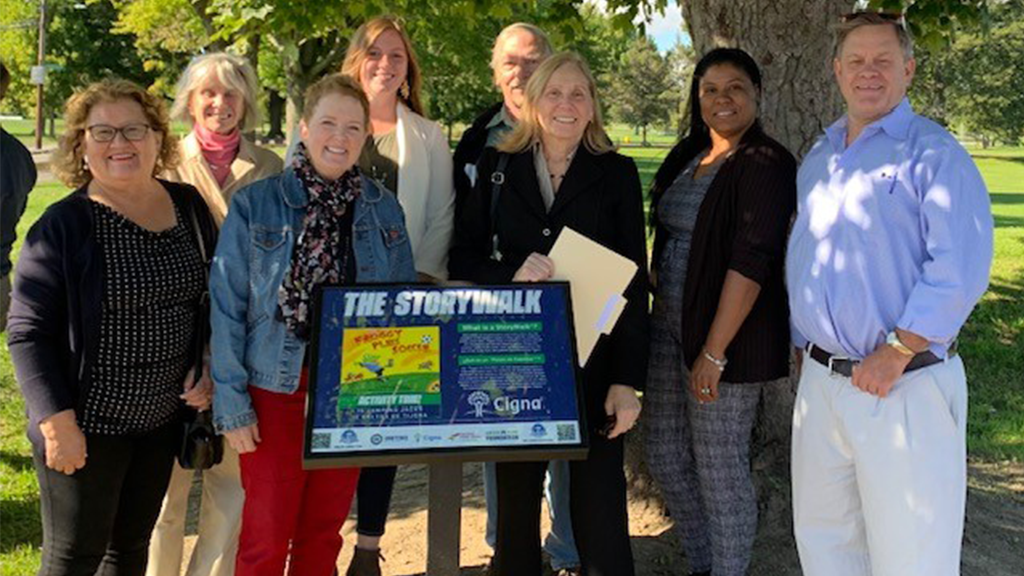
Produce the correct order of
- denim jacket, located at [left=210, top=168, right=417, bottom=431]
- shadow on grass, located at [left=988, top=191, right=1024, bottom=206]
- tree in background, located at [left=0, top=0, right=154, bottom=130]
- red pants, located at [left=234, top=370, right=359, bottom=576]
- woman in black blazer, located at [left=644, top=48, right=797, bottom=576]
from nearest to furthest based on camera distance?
denim jacket, located at [left=210, top=168, right=417, bottom=431] < red pants, located at [left=234, top=370, right=359, bottom=576] < woman in black blazer, located at [left=644, top=48, right=797, bottom=576] < shadow on grass, located at [left=988, top=191, right=1024, bottom=206] < tree in background, located at [left=0, top=0, right=154, bottom=130]

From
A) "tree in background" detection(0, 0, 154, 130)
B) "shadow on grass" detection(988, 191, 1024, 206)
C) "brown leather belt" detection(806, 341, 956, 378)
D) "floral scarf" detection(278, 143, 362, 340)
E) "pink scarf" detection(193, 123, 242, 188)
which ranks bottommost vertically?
"shadow on grass" detection(988, 191, 1024, 206)

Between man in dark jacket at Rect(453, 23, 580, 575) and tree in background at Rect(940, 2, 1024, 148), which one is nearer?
man in dark jacket at Rect(453, 23, 580, 575)

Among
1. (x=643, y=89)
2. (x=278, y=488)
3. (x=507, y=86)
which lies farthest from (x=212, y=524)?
(x=643, y=89)

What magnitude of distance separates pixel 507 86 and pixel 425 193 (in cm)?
64

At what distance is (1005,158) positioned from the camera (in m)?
64.9

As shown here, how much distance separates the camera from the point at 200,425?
3412 mm

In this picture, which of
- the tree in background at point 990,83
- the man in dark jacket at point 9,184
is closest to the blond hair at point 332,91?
the man in dark jacket at point 9,184

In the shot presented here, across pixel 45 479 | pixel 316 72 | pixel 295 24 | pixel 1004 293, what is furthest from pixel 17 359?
pixel 316 72

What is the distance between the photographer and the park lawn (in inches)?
200

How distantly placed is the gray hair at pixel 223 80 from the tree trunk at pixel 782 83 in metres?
2.32

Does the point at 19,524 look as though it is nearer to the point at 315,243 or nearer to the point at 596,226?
the point at 315,243

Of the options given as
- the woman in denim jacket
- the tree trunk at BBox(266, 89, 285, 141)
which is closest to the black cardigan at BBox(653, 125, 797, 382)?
the woman in denim jacket

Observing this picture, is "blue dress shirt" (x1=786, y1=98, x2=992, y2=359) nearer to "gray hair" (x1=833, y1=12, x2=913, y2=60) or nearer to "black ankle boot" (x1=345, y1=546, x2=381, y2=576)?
"gray hair" (x1=833, y1=12, x2=913, y2=60)

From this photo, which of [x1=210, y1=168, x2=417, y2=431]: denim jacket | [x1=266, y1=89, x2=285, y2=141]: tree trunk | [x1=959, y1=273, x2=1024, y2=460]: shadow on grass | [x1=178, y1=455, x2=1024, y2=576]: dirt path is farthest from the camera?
[x1=266, y1=89, x2=285, y2=141]: tree trunk
